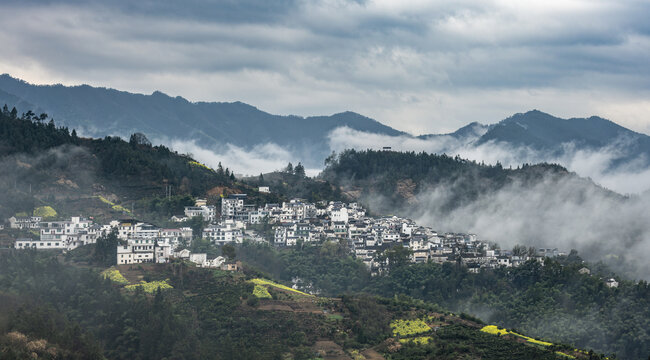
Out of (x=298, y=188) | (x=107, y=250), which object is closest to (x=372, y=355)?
(x=107, y=250)

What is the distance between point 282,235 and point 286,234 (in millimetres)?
350

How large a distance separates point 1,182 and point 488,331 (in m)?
39.4

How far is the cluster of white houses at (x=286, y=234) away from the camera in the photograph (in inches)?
2265

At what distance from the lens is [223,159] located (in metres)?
197

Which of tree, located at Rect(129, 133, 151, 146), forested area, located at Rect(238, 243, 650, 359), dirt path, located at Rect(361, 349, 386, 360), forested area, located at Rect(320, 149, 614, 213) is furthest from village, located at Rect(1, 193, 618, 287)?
forested area, located at Rect(320, 149, 614, 213)

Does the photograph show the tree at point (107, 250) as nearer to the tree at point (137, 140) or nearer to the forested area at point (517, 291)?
the forested area at point (517, 291)

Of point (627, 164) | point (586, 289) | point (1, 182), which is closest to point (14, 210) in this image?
point (1, 182)

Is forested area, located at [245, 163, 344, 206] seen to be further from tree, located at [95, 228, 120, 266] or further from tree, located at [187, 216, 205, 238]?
tree, located at [95, 228, 120, 266]

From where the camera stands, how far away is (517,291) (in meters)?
63.7

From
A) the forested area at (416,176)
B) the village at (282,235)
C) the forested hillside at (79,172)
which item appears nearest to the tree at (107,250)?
the village at (282,235)

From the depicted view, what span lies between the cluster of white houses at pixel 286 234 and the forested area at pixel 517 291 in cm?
250

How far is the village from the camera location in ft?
188

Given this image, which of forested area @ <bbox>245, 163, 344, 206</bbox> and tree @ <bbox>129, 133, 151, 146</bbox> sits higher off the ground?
tree @ <bbox>129, 133, 151, 146</bbox>

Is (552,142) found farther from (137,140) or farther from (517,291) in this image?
(517,291)
